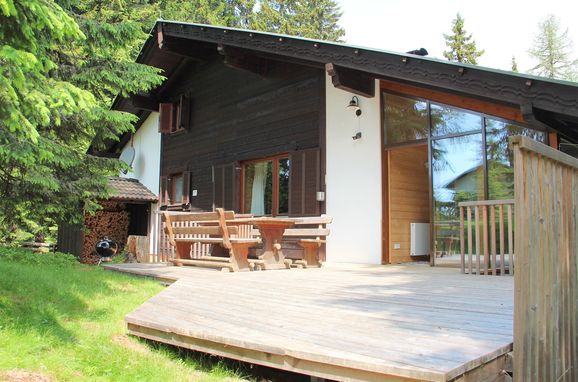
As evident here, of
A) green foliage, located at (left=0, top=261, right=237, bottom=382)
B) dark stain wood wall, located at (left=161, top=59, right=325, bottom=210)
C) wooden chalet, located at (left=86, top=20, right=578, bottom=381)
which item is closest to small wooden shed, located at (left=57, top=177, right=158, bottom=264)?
wooden chalet, located at (left=86, top=20, right=578, bottom=381)

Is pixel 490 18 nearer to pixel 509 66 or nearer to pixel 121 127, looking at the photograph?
pixel 509 66

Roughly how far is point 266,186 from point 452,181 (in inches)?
157

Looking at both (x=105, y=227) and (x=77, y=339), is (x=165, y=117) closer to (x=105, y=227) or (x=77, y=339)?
(x=105, y=227)

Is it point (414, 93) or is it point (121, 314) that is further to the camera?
point (414, 93)

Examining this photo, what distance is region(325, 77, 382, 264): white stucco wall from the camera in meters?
7.64

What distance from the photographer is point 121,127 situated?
5281 mm

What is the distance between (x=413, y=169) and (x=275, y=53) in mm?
3042

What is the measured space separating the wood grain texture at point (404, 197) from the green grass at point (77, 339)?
13.9ft

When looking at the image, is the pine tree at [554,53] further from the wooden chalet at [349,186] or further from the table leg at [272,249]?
the table leg at [272,249]

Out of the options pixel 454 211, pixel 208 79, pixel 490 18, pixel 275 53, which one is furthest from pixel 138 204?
pixel 490 18

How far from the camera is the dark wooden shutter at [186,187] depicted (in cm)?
1152

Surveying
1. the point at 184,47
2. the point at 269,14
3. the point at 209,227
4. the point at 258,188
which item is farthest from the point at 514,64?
the point at 209,227

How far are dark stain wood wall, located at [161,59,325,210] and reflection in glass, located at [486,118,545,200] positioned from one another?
9.52 feet

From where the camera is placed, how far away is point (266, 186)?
31.8 ft
